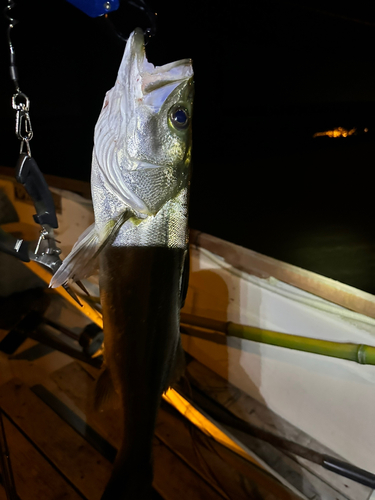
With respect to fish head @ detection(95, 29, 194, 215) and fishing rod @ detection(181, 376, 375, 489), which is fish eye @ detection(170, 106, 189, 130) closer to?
fish head @ detection(95, 29, 194, 215)

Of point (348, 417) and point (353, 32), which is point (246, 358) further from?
point (353, 32)

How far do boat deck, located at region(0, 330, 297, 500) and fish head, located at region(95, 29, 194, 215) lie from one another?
149cm

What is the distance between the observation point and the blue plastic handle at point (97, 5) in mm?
949

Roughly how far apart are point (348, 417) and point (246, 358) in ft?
2.35

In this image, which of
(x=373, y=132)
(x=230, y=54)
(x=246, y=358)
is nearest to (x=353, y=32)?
(x=230, y=54)

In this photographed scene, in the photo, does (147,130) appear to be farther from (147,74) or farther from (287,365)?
(287,365)

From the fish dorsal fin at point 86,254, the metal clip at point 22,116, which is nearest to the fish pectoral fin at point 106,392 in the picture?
the fish dorsal fin at point 86,254

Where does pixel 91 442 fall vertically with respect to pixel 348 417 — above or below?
below

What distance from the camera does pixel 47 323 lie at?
271 centimetres

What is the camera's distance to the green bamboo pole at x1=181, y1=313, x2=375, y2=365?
4.94 ft

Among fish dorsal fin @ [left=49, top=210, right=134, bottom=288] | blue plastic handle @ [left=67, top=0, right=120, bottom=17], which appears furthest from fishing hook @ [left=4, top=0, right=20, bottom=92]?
fish dorsal fin @ [left=49, top=210, right=134, bottom=288]

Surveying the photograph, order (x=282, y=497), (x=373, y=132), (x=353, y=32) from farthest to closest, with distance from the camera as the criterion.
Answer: (x=373, y=132), (x=353, y=32), (x=282, y=497)

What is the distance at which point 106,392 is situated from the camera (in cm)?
128

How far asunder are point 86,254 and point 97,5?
0.75 m
